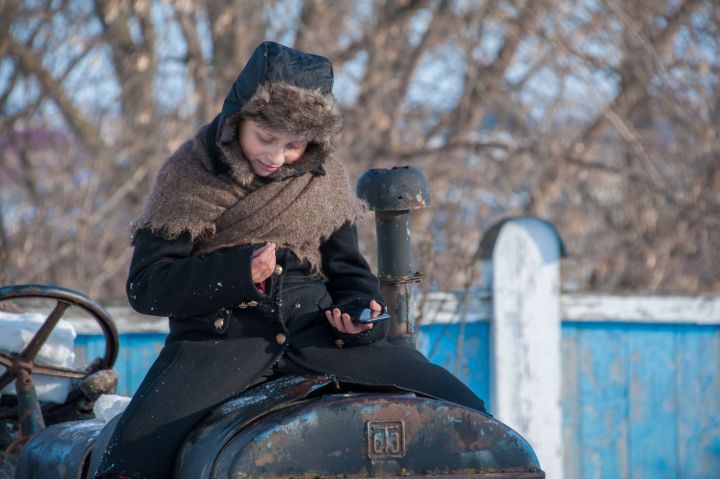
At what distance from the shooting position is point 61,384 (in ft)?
12.3

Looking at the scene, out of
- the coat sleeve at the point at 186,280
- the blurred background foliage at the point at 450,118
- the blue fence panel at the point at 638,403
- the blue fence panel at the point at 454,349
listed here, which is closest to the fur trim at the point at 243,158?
the coat sleeve at the point at 186,280

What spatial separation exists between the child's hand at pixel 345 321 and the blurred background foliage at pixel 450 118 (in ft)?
17.5

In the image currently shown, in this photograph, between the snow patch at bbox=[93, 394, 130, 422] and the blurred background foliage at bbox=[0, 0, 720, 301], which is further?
the blurred background foliage at bbox=[0, 0, 720, 301]

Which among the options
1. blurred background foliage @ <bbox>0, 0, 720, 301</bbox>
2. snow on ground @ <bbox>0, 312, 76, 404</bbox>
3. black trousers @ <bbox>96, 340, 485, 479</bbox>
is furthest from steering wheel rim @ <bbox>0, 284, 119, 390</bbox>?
blurred background foliage @ <bbox>0, 0, 720, 301</bbox>

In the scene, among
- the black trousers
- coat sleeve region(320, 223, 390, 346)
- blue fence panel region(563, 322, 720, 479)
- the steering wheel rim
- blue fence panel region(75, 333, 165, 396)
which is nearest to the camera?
the black trousers

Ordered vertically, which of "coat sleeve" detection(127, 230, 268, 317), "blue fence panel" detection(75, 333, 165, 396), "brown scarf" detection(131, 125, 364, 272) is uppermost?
"brown scarf" detection(131, 125, 364, 272)

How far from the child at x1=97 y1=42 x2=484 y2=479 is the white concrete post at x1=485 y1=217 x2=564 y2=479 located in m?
2.74

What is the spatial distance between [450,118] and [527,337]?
459 cm

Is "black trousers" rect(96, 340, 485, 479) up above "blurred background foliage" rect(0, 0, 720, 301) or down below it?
below

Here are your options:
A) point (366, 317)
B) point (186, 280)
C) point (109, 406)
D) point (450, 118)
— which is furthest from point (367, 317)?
point (450, 118)

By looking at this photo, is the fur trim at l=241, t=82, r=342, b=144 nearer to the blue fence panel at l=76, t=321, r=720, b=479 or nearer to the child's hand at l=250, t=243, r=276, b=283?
the child's hand at l=250, t=243, r=276, b=283

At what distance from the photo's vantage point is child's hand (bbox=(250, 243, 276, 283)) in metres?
2.45

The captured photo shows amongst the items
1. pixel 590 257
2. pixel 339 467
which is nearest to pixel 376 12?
pixel 590 257

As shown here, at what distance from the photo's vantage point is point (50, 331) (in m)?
3.58
